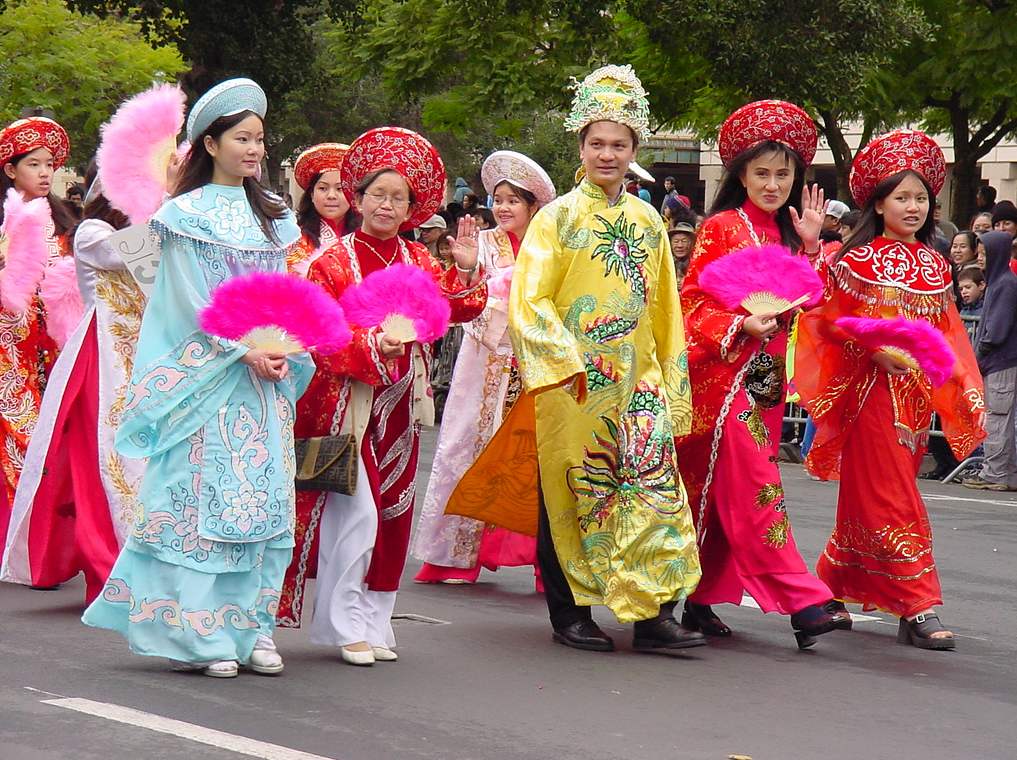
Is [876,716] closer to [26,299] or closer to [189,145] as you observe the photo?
[189,145]

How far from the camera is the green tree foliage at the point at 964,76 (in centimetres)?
2120

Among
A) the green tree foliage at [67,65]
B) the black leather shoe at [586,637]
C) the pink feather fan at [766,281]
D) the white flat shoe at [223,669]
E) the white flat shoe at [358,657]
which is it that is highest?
the green tree foliage at [67,65]

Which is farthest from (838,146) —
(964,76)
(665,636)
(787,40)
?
(665,636)

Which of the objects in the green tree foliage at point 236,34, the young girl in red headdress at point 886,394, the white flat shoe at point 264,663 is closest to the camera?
the white flat shoe at point 264,663

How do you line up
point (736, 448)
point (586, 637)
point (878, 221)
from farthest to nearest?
point (878, 221) < point (736, 448) < point (586, 637)

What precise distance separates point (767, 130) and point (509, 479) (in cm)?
174

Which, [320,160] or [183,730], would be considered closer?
[183,730]

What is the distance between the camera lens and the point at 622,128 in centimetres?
676

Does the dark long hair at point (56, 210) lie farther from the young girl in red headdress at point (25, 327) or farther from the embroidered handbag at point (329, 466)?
the embroidered handbag at point (329, 466)

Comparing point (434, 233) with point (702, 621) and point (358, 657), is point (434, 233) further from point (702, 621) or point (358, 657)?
point (358, 657)

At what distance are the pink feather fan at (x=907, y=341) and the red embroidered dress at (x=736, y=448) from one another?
0.33 metres

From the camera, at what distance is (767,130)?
714 cm

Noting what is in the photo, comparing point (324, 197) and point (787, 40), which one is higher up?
point (787, 40)

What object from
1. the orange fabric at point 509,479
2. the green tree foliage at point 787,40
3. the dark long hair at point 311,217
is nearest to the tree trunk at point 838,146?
A: the green tree foliage at point 787,40
